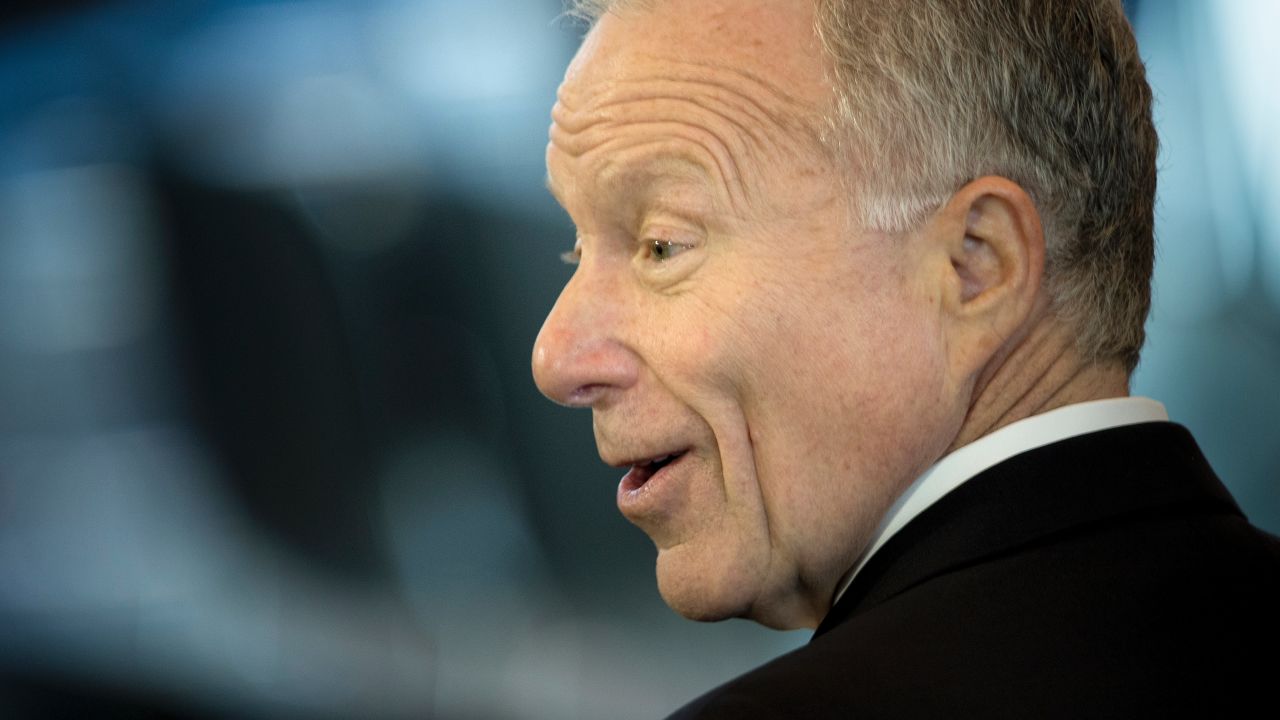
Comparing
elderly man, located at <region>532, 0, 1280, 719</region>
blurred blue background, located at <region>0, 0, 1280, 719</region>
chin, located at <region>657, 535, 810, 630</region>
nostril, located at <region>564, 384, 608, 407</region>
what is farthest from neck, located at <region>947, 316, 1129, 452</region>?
blurred blue background, located at <region>0, 0, 1280, 719</region>

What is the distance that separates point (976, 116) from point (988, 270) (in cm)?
13

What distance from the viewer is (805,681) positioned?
812 mm

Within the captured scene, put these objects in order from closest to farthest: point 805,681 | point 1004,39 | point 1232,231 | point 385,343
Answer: point 805,681
point 1004,39
point 1232,231
point 385,343

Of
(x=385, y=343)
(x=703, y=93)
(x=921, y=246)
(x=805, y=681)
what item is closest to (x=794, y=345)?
(x=921, y=246)

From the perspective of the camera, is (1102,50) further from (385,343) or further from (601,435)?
(385,343)

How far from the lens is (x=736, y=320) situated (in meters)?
1.11

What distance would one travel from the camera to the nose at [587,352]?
117 cm

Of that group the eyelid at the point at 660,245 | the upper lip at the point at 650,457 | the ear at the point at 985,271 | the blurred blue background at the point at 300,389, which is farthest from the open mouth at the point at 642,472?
the blurred blue background at the point at 300,389

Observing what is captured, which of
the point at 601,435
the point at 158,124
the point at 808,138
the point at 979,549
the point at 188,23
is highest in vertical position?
the point at 188,23

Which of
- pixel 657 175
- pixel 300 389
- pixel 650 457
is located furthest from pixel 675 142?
pixel 300 389

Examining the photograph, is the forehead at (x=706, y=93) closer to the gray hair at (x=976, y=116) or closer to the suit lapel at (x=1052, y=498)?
the gray hair at (x=976, y=116)

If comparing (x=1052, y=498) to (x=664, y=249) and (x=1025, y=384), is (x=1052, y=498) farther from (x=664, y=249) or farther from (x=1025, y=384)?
(x=664, y=249)

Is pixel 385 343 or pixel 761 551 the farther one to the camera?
pixel 385 343

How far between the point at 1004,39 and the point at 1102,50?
13 cm
